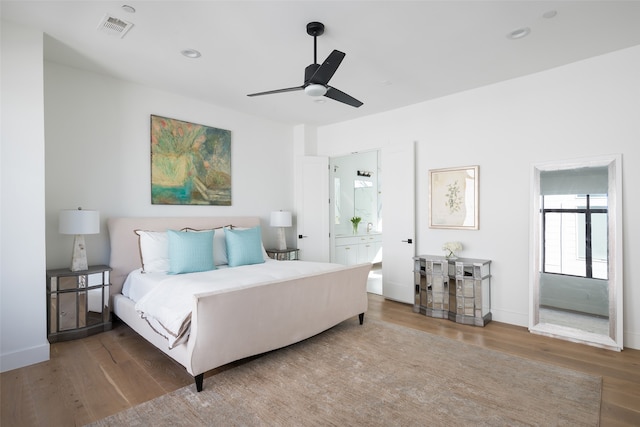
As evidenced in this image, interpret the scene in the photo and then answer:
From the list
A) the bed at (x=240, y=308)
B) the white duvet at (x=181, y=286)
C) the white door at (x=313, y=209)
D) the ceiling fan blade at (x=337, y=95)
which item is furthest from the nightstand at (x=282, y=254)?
the ceiling fan blade at (x=337, y=95)

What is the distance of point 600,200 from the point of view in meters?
3.26

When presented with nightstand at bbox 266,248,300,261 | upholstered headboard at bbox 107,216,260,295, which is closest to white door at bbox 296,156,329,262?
nightstand at bbox 266,248,300,261

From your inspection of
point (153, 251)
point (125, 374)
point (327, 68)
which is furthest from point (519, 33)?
point (125, 374)

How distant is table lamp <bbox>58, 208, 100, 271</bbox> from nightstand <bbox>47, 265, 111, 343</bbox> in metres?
0.12

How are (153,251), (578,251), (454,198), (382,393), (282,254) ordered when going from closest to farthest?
(382,393) → (578,251) → (153,251) → (454,198) → (282,254)

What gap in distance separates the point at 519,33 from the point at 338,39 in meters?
1.58

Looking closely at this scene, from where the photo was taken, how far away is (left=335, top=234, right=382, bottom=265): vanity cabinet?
6.38 metres

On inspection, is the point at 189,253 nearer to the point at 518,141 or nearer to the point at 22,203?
the point at 22,203

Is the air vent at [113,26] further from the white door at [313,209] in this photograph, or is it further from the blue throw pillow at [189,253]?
the white door at [313,209]

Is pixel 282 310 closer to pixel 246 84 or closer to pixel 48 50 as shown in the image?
pixel 246 84

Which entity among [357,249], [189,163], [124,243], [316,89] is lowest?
[357,249]

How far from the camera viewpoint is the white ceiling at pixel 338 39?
97.4 inches

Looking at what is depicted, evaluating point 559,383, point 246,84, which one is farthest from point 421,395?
point 246,84

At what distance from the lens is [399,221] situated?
15.6ft
